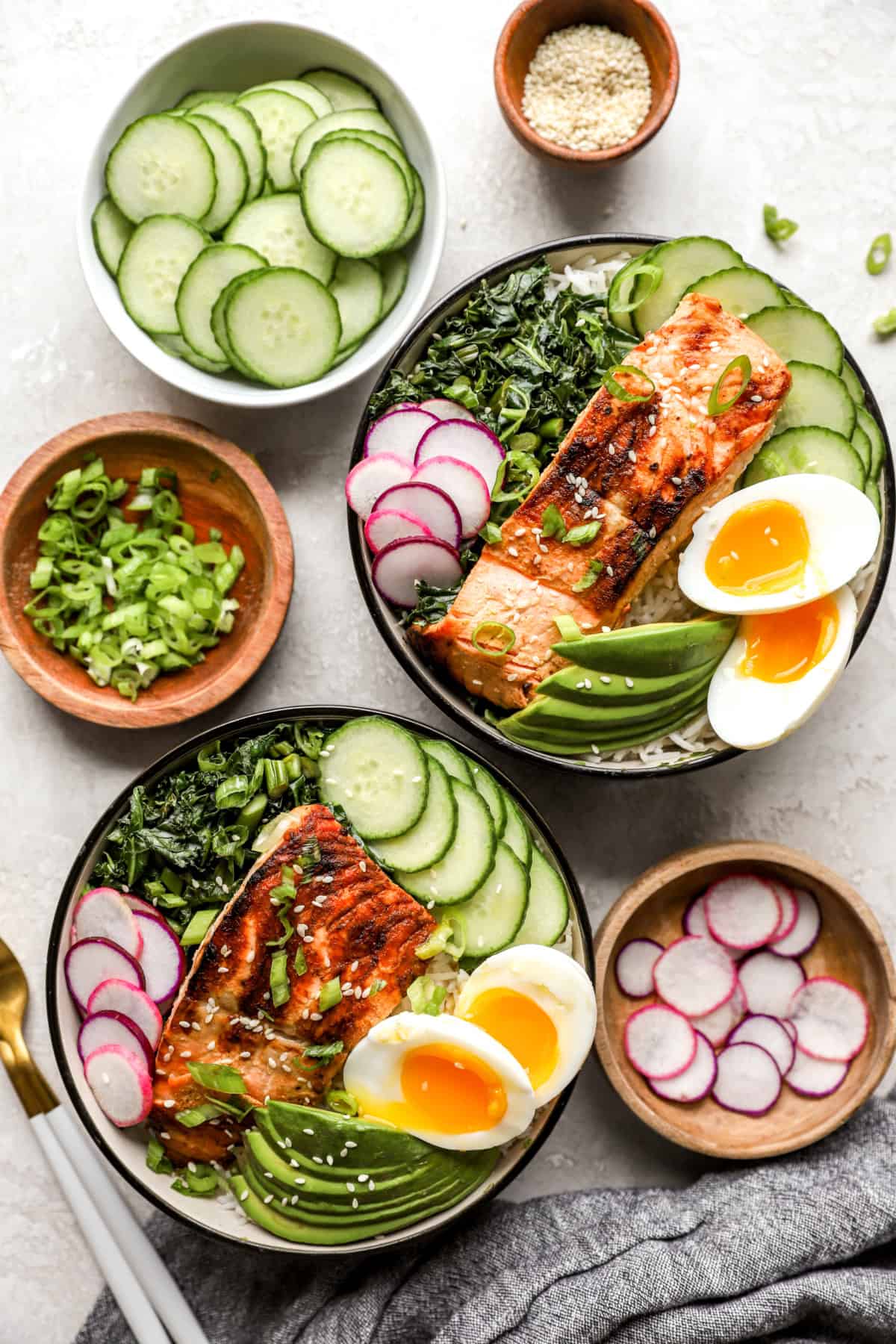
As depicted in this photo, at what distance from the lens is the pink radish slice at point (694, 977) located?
3666 millimetres

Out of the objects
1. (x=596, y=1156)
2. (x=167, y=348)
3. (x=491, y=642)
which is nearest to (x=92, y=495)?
(x=167, y=348)

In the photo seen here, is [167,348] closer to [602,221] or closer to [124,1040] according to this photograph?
[602,221]

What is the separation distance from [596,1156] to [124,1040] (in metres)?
1.66

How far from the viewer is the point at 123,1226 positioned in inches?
142

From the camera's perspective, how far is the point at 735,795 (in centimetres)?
386

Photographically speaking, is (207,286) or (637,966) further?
(637,966)

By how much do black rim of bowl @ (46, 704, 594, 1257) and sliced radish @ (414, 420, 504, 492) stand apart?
31.0 inches

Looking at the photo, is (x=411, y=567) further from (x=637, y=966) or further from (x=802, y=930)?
(x=802, y=930)

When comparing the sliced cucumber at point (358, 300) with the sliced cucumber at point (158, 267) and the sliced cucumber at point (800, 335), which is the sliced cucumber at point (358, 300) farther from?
the sliced cucumber at point (800, 335)

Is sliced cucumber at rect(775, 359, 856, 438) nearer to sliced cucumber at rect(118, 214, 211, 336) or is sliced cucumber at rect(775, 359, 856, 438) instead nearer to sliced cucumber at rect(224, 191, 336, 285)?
sliced cucumber at rect(224, 191, 336, 285)

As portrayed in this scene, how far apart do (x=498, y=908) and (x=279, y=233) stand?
221cm

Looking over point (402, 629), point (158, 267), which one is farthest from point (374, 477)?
point (158, 267)

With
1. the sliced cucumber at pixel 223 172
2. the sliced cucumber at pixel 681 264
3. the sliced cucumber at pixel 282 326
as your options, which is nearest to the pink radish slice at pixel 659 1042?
the sliced cucumber at pixel 681 264

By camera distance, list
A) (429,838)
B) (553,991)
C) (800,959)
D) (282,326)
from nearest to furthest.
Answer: (553,991), (429,838), (282,326), (800,959)
